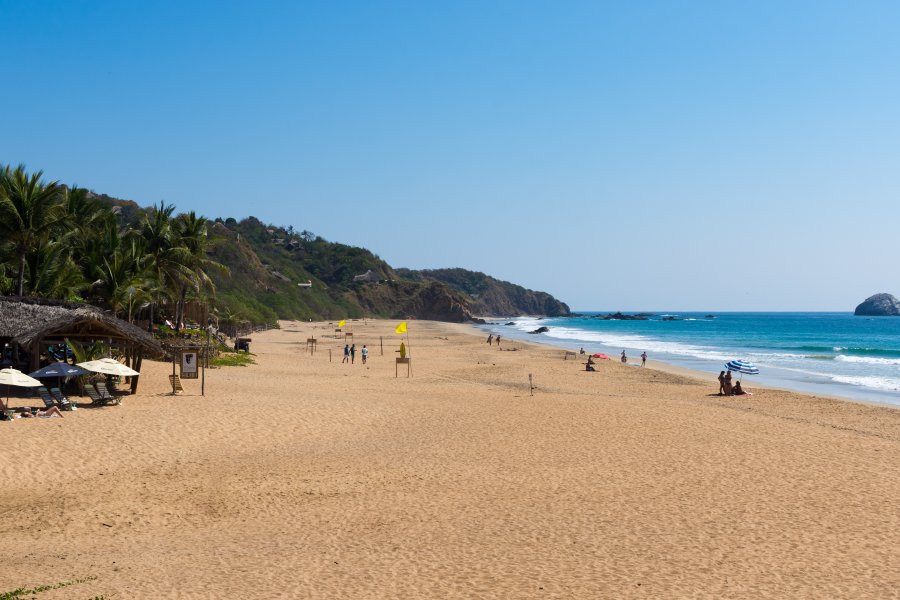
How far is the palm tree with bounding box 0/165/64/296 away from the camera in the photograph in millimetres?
24250

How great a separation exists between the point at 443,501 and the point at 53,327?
1344 cm

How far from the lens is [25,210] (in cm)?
2447

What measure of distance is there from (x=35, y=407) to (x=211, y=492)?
28.3ft

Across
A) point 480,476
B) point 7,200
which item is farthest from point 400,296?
point 480,476

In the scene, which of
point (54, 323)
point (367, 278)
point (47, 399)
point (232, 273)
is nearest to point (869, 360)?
point (54, 323)

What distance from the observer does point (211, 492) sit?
11.2 m

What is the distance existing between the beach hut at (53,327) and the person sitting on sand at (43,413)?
8.62ft

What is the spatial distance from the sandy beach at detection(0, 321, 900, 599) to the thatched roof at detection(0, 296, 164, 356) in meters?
1.90

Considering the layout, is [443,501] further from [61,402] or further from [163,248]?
[163,248]

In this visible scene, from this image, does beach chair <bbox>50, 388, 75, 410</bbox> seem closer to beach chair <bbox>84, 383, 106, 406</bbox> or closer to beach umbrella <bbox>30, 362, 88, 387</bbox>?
beach umbrella <bbox>30, 362, 88, 387</bbox>

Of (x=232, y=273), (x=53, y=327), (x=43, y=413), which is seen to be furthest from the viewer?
(x=232, y=273)

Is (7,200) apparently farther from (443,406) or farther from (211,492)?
(211,492)

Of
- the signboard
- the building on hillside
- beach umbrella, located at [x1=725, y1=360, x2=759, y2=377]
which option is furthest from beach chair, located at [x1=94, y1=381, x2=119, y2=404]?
the building on hillside

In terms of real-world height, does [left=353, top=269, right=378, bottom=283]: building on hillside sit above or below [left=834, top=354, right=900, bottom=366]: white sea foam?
above
